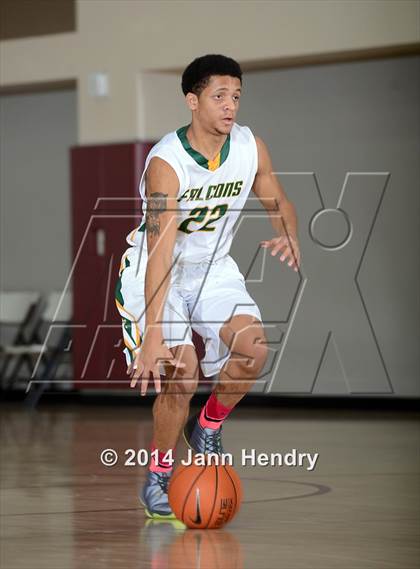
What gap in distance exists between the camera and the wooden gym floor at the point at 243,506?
3828mm

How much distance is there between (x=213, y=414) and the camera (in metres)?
4.55

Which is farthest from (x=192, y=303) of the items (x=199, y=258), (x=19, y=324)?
(x=19, y=324)

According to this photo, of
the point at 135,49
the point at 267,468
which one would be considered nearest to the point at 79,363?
the point at 135,49

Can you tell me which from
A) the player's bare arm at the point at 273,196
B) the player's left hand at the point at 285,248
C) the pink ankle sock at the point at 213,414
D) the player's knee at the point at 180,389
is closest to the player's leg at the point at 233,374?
the pink ankle sock at the point at 213,414

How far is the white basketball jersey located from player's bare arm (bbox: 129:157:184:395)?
54mm

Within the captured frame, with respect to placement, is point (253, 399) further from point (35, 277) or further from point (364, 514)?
point (364, 514)

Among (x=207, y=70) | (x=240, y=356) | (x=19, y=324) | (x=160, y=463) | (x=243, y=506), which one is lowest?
(x=243, y=506)

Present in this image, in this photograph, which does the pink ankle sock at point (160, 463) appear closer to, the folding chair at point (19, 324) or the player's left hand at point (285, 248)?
the player's left hand at point (285, 248)

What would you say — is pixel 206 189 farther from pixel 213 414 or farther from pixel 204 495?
pixel 204 495

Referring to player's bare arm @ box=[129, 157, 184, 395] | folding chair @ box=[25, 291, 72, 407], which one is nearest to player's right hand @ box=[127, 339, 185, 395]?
player's bare arm @ box=[129, 157, 184, 395]

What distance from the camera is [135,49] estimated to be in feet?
32.8

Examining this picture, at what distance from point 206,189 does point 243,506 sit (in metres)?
1.36

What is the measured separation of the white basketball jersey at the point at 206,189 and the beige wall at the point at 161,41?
4.48 meters

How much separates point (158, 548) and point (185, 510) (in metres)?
0.28
